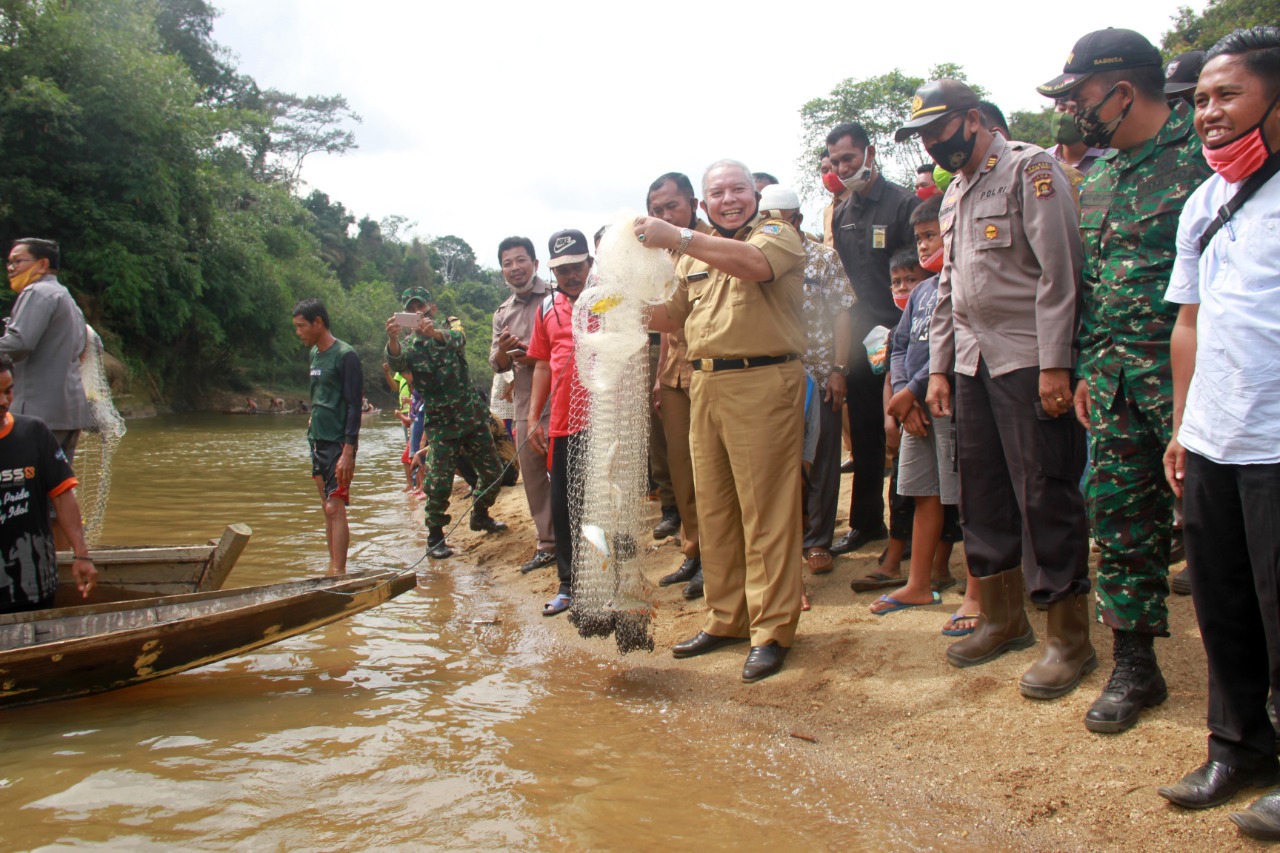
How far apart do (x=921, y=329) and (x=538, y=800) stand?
9.68ft

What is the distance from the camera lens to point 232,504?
→ 36.9ft

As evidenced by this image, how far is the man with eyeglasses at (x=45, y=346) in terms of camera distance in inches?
227

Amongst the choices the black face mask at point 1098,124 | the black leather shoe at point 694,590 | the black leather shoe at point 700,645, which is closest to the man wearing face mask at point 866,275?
the black leather shoe at point 694,590

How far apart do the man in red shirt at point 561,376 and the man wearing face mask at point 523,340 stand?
776 mm

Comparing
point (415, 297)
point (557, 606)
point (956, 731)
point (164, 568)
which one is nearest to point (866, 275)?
point (557, 606)

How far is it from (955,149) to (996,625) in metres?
2.02

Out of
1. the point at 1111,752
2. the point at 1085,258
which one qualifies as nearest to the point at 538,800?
the point at 1111,752

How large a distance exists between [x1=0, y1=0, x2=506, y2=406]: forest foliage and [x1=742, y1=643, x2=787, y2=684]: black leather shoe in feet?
84.2

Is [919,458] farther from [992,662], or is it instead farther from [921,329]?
[992,662]

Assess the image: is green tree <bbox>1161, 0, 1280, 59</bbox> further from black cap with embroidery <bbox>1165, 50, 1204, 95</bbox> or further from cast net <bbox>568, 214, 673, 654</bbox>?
cast net <bbox>568, 214, 673, 654</bbox>

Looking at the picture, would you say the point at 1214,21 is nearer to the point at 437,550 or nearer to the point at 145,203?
the point at 437,550

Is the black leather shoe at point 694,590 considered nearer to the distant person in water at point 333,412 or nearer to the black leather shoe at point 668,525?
the black leather shoe at point 668,525

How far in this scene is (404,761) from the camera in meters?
3.61

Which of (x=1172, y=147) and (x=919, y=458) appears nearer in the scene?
(x=1172, y=147)
